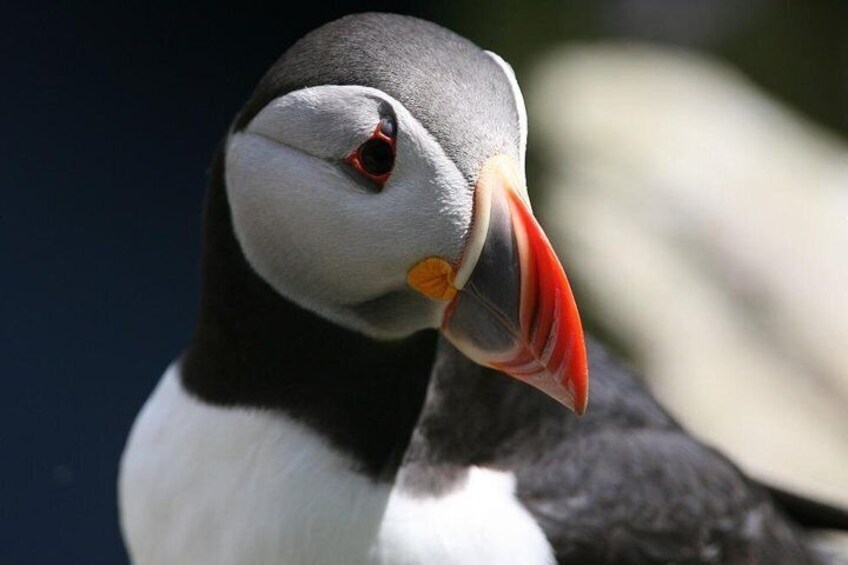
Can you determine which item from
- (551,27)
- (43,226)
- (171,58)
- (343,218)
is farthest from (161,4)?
(343,218)

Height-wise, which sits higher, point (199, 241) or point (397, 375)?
point (397, 375)

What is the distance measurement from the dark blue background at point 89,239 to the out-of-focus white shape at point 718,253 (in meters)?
1.00

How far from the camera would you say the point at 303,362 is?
185 centimetres

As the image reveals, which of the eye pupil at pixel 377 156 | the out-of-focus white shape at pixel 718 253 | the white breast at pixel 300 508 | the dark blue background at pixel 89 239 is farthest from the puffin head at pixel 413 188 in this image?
the dark blue background at pixel 89 239

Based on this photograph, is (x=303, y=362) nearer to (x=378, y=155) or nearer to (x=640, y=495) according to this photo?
(x=378, y=155)

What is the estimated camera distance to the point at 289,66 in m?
1.70

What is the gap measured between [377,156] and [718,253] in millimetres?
2225

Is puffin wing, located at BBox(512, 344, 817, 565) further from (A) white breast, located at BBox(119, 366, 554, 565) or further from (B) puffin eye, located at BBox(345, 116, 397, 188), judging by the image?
(B) puffin eye, located at BBox(345, 116, 397, 188)

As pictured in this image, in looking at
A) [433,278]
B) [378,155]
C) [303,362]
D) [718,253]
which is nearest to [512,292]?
[433,278]

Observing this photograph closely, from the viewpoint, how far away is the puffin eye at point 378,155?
1.61 metres

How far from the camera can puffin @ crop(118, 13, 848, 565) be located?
1.63 meters

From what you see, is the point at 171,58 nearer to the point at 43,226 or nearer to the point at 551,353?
the point at 43,226

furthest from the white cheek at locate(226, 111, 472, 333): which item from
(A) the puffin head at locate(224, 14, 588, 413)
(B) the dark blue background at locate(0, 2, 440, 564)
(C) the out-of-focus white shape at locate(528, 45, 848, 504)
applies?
(B) the dark blue background at locate(0, 2, 440, 564)

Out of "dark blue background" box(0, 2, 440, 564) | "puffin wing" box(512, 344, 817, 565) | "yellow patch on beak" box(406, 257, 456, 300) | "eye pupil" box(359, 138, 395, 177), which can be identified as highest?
"eye pupil" box(359, 138, 395, 177)
